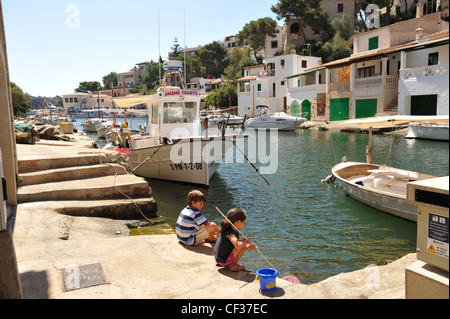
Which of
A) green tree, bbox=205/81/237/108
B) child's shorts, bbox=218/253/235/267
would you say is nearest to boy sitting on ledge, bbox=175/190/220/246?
child's shorts, bbox=218/253/235/267

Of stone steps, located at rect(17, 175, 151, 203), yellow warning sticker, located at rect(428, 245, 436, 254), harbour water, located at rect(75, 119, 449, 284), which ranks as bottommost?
harbour water, located at rect(75, 119, 449, 284)

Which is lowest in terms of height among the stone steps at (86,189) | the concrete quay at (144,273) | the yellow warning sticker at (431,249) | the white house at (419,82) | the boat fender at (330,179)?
the boat fender at (330,179)

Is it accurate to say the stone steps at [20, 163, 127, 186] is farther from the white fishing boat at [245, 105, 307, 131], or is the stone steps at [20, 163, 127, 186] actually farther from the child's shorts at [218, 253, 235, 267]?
the white fishing boat at [245, 105, 307, 131]

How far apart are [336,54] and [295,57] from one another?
733 cm

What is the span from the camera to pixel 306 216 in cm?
1127

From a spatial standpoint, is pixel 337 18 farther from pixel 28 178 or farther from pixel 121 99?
pixel 28 178

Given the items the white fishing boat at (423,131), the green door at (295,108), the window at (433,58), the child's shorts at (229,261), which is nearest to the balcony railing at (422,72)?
the window at (433,58)

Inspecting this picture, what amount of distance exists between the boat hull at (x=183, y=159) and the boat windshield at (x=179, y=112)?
1720mm

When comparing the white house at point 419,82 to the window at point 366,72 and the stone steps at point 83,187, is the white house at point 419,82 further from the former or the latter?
the stone steps at point 83,187

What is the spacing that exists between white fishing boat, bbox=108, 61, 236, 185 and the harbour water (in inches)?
25.9

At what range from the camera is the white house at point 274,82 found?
54281mm

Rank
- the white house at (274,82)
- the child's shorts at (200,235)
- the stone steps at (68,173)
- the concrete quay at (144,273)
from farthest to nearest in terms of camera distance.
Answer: the white house at (274,82)
the stone steps at (68,173)
the child's shorts at (200,235)
the concrete quay at (144,273)

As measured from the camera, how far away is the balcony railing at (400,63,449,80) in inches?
1043

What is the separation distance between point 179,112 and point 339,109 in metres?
29.2
